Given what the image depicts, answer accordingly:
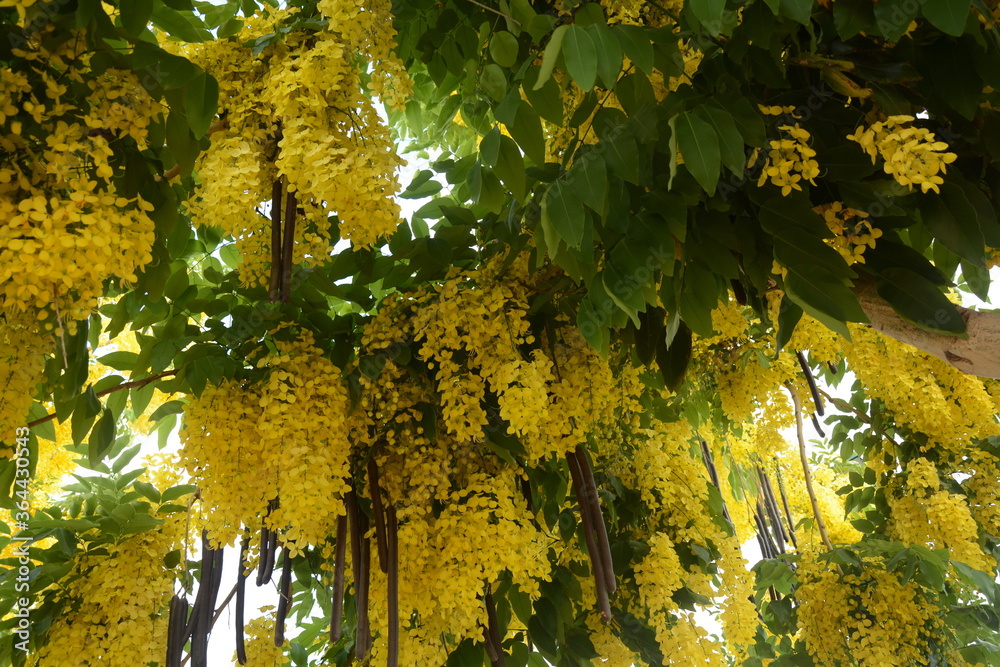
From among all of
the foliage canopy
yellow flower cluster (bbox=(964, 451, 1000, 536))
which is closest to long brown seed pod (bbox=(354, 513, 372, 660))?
the foliage canopy

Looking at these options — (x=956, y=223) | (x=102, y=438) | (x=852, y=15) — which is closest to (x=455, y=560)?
(x=102, y=438)

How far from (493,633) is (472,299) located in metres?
0.84

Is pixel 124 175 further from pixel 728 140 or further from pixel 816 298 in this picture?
pixel 816 298

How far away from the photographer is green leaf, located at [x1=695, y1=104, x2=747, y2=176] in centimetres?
118

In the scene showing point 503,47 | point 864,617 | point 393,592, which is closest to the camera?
point 503,47

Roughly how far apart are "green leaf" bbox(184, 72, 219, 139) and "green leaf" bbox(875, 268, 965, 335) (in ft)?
4.09

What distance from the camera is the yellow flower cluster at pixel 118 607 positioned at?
1.88 meters

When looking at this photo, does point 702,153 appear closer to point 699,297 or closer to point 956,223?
point 699,297

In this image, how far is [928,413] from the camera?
263cm

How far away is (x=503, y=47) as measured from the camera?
1362 mm

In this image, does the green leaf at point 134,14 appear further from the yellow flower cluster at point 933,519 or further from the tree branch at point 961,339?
the yellow flower cluster at point 933,519

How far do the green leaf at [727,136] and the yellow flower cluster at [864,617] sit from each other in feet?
6.25

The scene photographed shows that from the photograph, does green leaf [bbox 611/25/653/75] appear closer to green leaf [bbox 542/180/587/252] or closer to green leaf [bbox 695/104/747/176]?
green leaf [bbox 695/104/747/176]

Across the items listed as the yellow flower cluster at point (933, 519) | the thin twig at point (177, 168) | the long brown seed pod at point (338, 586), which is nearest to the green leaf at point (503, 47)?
the thin twig at point (177, 168)
